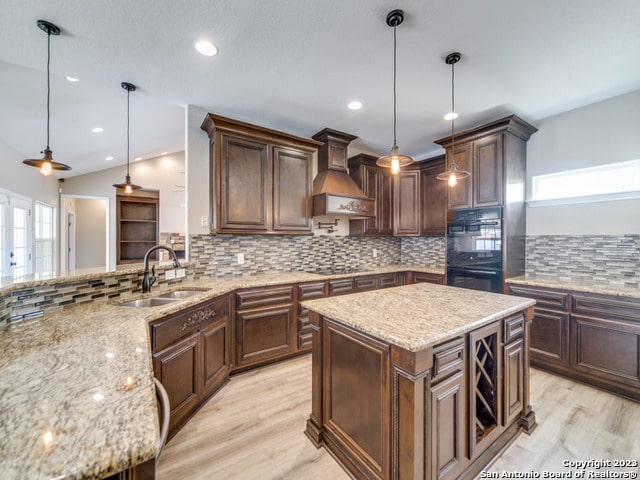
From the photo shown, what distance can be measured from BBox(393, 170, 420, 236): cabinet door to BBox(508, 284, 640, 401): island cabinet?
1.84 meters

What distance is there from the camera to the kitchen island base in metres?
1.26

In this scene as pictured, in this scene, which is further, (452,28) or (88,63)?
(88,63)

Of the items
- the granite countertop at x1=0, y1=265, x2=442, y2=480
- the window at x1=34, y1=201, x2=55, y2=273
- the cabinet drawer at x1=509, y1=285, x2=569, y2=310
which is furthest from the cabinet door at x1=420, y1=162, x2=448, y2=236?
the window at x1=34, y1=201, x2=55, y2=273

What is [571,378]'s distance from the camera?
260 centimetres

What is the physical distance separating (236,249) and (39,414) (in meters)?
2.62

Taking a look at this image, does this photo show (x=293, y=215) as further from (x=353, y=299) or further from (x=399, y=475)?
(x=399, y=475)

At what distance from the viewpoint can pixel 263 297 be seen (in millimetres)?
2797

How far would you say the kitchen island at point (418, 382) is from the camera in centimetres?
126

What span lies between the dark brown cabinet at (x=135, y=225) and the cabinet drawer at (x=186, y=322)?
4.50 meters

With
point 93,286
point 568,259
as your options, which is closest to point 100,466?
point 93,286

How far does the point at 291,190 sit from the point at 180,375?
2197 millimetres

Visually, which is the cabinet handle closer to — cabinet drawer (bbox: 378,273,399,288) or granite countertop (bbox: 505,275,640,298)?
cabinet drawer (bbox: 378,273,399,288)

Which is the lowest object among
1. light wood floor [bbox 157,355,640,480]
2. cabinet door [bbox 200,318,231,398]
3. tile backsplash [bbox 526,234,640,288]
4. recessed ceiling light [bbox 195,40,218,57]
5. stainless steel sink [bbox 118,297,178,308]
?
light wood floor [bbox 157,355,640,480]

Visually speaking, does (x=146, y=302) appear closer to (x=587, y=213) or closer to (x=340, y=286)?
Answer: (x=340, y=286)
